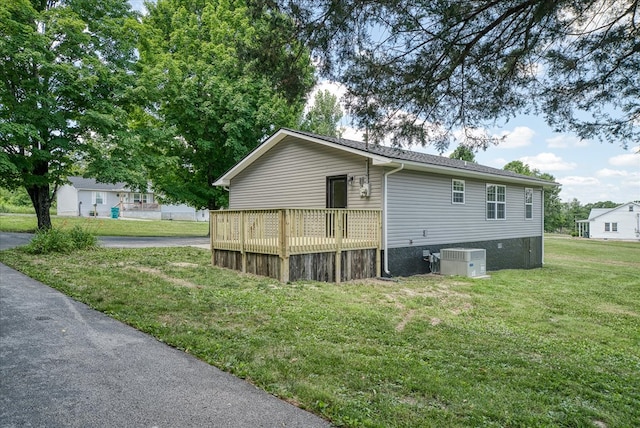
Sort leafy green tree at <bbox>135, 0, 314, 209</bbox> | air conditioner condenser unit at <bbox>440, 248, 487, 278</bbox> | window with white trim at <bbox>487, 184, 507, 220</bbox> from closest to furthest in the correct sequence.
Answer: air conditioner condenser unit at <bbox>440, 248, 487, 278</bbox>
window with white trim at <bbox>487, 184, 507, 220</bbox>
leafy green tree at <bbox>135, 0, 314, 209</bbox>

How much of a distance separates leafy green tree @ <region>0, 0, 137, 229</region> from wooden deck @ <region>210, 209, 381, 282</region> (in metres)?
7.49

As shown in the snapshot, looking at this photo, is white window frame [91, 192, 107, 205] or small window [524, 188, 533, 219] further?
white window frame [91, 192, 107, 205]

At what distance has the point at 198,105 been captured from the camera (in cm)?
1889

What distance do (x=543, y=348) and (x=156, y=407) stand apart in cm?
410

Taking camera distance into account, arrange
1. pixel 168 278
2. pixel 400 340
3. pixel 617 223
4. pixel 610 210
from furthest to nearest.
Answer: pixel 610 210
pixel 617 223
pixel 168 278
pixel 400 340

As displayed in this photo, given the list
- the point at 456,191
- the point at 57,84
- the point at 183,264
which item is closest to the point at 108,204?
the point at 57,84

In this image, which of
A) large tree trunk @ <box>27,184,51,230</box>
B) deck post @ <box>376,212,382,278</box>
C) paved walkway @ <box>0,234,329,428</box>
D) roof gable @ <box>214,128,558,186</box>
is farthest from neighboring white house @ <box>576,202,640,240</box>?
paved walkway @ <box>0,234,329,428</box>

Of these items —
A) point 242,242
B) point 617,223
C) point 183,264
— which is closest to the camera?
point 242,242

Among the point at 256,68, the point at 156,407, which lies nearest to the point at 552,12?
the point at 256,68

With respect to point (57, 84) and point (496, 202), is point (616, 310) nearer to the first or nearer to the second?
point (496, 202)

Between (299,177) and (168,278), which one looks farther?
(299,177)

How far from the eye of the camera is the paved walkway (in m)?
2.62

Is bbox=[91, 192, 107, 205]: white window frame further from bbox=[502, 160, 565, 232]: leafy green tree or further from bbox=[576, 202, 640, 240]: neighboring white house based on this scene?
bbox=[502, 160, 565, 232]: leafy green tree

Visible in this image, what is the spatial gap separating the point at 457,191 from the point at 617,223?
127 ft
